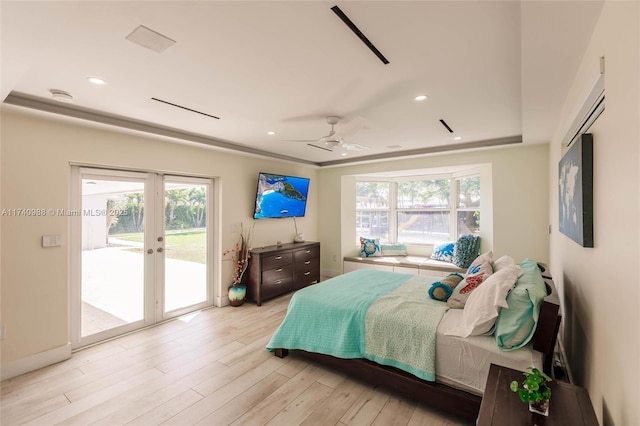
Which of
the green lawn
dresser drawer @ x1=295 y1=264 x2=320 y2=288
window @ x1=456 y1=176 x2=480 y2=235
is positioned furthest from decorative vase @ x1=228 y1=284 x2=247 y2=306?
window @ x1=456 y1=176 x2=480 y2=235

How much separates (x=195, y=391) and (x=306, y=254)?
316 centimetres

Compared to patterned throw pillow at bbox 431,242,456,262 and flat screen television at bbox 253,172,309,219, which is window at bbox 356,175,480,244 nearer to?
patterned throw pillow at bbox 431,242,456,262

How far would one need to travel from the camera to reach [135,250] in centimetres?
361

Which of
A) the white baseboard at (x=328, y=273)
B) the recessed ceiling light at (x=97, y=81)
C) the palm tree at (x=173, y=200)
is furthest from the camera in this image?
the white baseboard at (x=328, y=273)

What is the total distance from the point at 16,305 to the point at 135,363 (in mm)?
1146

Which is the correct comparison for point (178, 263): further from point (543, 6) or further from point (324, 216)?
point (543, 6)

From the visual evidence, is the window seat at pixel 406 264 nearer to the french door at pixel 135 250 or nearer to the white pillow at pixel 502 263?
the white pillow at pixel 502 263

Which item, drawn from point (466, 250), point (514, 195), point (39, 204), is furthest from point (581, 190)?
point (39, 204)

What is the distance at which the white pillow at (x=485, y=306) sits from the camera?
6.46 feet

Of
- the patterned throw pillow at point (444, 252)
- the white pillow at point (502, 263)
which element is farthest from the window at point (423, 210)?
the white pillow at point (502, 263)

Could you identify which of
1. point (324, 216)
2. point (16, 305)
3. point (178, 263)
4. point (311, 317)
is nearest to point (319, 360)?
point (311, 317)

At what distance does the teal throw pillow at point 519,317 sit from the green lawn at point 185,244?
379cm

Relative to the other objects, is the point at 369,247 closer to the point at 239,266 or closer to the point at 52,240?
the point at 239,266

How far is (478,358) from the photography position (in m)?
1.93
